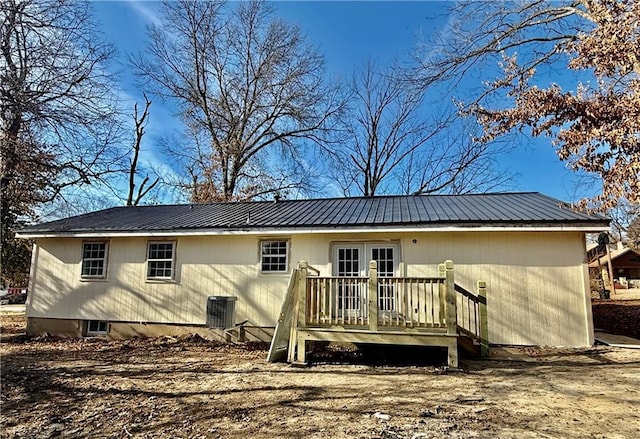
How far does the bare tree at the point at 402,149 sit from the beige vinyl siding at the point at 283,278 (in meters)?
13.3

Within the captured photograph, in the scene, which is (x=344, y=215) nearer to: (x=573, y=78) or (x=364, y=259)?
(x=364, y=259)

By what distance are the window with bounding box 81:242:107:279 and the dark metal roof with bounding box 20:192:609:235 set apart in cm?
52

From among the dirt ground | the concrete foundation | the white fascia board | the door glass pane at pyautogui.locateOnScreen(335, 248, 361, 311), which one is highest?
the white fascia board

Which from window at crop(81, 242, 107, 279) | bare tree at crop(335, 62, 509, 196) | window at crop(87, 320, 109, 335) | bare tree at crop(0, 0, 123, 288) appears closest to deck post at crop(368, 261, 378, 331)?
bare tree at crop(0, 0, 123, 288)

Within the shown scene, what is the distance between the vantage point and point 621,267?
1147 inches

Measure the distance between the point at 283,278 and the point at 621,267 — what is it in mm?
30601

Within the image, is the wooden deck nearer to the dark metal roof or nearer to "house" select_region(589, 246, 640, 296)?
the dark metal roof

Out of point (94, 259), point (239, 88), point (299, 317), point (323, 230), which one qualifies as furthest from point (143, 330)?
point (239, 88)

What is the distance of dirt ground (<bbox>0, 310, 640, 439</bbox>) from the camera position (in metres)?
3.96

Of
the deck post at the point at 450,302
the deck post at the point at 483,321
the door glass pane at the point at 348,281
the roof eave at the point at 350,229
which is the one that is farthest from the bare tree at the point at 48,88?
the deck post at the point at 483,321

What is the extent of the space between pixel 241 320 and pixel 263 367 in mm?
2698

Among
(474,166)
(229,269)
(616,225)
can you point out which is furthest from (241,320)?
(616,225)

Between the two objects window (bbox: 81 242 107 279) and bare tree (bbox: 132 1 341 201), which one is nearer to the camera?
window (bbox: 81 242 107 279)

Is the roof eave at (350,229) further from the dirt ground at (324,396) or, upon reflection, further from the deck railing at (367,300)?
the dirt ground at (324,396)
